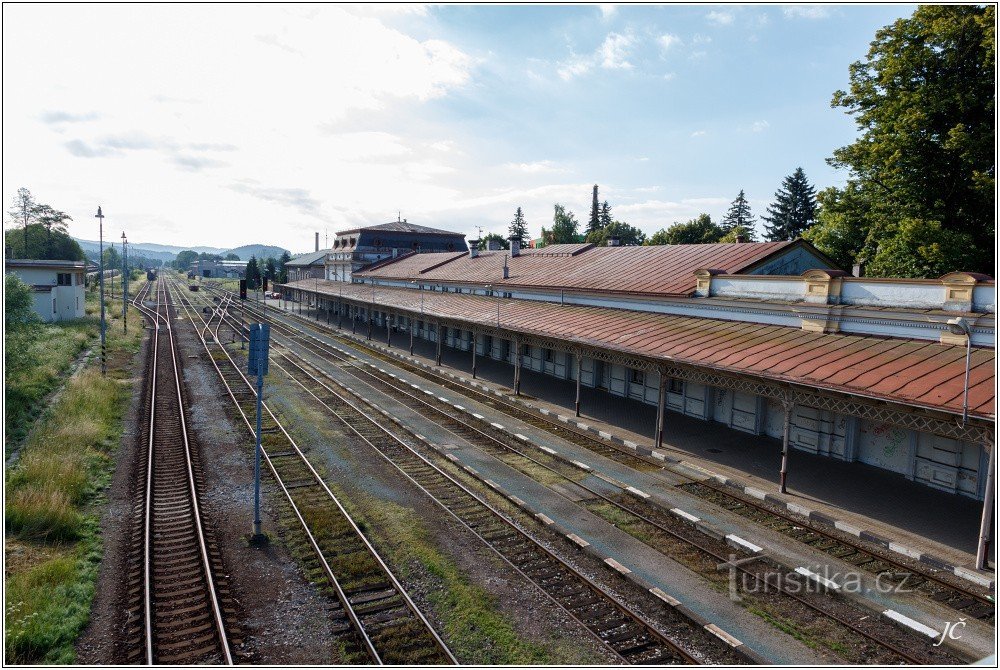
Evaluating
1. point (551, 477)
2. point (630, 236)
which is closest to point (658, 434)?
point (551, 477)

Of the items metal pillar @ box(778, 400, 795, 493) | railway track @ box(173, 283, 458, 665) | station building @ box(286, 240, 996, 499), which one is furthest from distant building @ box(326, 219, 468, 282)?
→ metal pillar @ box(778, 400, 795, 493)

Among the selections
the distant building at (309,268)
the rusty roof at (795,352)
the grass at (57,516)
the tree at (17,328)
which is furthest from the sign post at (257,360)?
the distant building at (309,268)

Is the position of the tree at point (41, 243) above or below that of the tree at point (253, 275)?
above

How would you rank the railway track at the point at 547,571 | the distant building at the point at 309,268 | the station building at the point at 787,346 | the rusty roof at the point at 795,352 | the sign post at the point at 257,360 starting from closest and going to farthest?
the railway track at the point at 547,571 < the sign post at the point at 257,360 < the rusty roof at the point at 795,352 < the station building at the point at 787,346 < the distant building at the point at 309,268

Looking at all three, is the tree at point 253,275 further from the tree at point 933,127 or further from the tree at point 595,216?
the tree at point 933,127

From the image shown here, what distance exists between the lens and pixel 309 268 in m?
91.6

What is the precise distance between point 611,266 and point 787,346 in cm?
1544

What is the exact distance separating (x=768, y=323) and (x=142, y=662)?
18.6 metres

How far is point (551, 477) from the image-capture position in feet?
54.4

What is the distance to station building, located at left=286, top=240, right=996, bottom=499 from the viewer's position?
13586mm

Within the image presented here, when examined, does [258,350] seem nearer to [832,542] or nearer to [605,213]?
[832,542]

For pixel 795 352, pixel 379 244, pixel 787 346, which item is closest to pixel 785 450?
pixel 795 352

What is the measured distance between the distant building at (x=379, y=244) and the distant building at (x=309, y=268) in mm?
4741

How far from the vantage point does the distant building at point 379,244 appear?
70750mm
